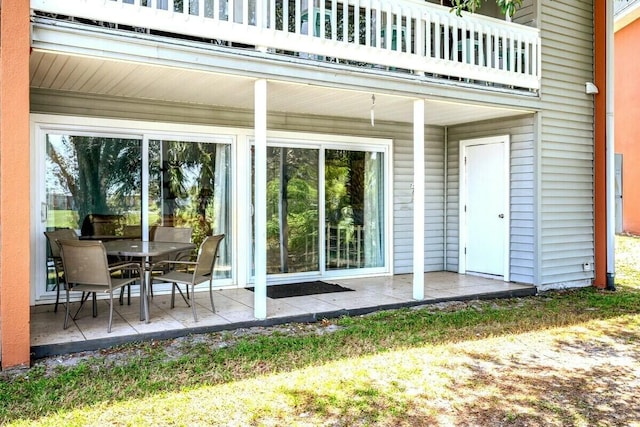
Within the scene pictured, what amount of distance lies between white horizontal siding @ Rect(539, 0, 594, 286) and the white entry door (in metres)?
0.56

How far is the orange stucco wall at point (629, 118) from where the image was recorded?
14031mm

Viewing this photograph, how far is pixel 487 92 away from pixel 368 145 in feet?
6.52

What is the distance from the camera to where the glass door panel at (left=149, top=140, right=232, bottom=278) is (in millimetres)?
6418

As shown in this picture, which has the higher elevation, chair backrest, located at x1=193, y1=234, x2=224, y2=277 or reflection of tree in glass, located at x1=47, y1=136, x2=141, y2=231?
reflection of tree in glass, located at x1=47, y1=136, x2=141, y2=231

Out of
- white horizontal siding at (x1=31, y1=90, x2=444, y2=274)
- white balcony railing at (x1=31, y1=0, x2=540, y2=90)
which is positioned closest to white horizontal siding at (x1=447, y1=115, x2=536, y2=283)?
white balcony railing at (x1=31, y1=0, x2=540, y2=90)

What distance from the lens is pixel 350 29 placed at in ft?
21.6

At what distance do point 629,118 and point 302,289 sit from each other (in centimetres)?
1211

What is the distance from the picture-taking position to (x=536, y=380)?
12.5 feet

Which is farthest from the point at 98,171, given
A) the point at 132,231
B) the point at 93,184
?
the point at 132,231

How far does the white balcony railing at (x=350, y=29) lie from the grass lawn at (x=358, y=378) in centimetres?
285

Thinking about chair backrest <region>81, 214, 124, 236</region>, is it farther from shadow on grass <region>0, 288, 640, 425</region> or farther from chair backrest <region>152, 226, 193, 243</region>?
shadow on grass <region>0, 288, 640, 425</region>

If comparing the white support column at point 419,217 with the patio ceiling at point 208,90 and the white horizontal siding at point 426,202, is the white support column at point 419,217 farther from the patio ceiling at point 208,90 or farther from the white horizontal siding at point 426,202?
the white horizontal siding at point 426,202

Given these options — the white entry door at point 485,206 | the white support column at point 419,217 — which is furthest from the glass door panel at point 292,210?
the white entry door at point 485,206

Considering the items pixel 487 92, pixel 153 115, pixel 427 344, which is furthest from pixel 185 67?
pixel 487 92
